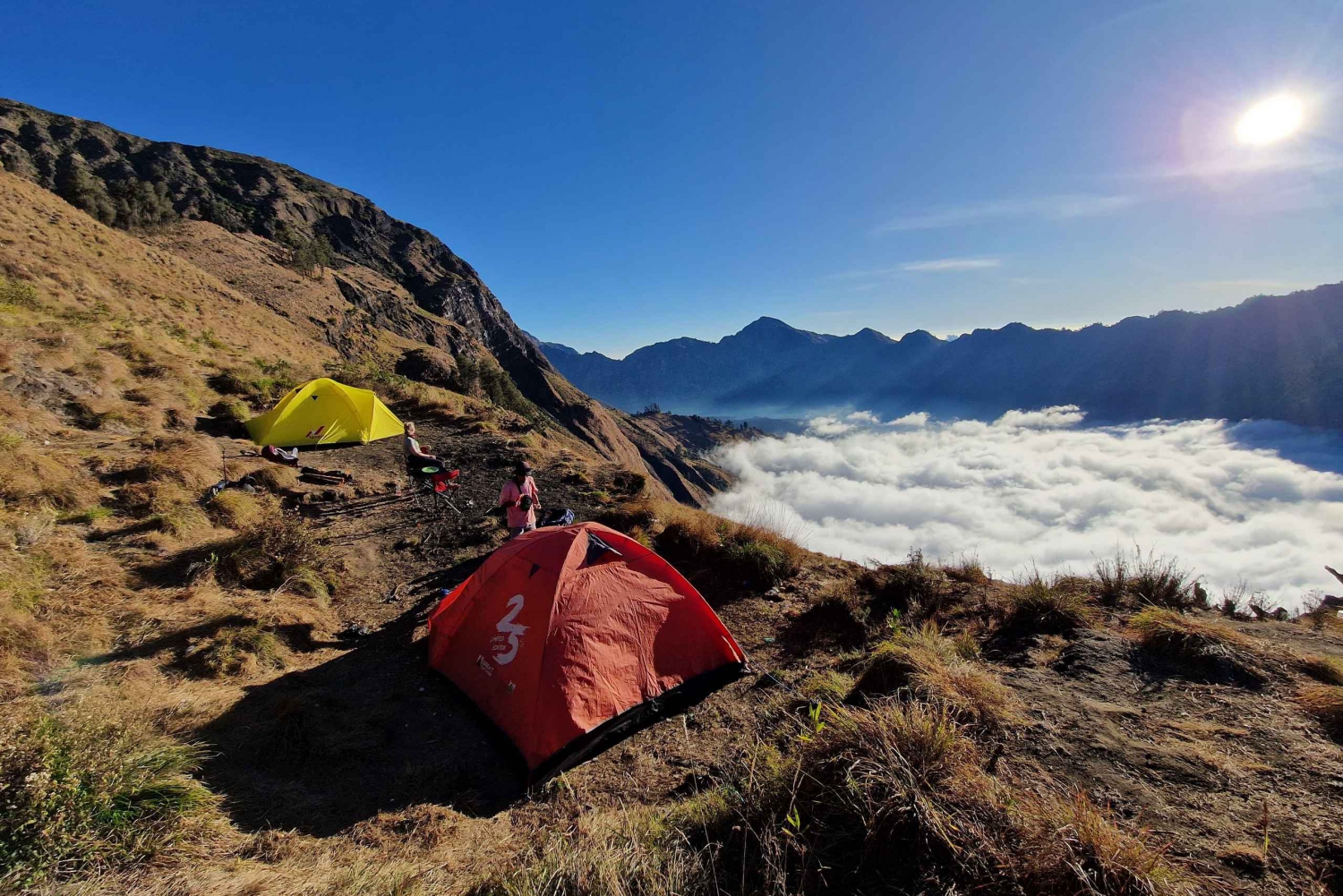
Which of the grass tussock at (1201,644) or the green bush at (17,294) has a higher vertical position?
the green bush at (17,294)

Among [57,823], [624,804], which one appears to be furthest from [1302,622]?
[57,823]

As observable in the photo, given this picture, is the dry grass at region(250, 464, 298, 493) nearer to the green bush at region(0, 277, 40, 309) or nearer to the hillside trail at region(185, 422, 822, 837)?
the hillside trail at region(185, 422, 822, 837)

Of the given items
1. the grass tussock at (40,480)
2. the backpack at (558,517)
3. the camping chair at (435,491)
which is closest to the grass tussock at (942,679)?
the backpack at (558,517)

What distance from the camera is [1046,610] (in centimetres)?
665

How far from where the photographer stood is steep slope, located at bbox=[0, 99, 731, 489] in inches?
2181

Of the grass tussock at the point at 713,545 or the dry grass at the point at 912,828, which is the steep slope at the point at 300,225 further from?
the dry grass at the point at 912,828

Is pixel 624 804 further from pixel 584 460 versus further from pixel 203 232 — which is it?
pixel 203 232

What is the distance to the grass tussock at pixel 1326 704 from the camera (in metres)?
4.04

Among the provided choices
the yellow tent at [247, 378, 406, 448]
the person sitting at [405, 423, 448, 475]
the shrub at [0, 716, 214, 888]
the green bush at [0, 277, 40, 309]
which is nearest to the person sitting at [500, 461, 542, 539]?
the person sitting at [405, 423, 448, 475]

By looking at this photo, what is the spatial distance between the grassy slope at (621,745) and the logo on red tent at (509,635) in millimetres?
772

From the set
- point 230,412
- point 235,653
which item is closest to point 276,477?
point 230,412

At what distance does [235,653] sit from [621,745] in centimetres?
455

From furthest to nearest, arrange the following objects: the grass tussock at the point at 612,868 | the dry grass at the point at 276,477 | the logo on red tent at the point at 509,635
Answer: the dry grass at the point at 276,477 → the logo on red tent at the point at 509,635 → the grass tussock at the point at 612,868

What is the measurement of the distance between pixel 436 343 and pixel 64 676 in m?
93.6
